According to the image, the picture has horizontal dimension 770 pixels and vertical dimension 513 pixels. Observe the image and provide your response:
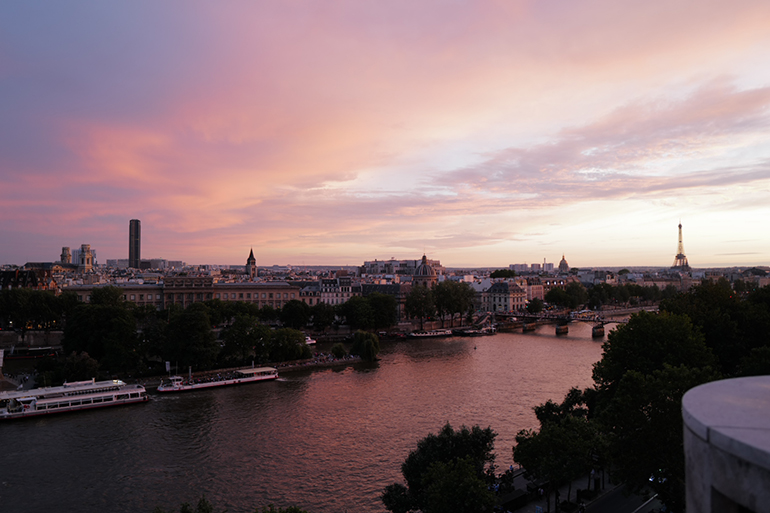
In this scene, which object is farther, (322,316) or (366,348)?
(322,316)

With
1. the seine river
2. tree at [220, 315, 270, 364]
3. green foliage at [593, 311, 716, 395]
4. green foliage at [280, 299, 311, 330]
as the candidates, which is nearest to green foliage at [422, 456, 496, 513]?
the seine river

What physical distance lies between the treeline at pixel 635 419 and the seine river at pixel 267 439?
5536 mm

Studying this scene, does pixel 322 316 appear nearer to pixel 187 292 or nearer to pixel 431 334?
pixel 431 334

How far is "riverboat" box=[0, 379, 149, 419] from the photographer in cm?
2859

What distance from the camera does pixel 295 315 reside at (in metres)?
61.1

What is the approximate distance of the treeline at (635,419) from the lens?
45.9 feet

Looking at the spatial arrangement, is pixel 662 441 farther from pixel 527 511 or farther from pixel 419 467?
pixel 419 467

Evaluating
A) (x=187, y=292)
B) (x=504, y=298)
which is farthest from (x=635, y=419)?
(x=504, y=298)

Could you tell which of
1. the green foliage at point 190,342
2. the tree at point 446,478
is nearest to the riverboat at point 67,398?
the green foliage at point 190,342

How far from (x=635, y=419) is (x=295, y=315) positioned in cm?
5004

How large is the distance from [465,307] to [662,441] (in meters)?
60.5

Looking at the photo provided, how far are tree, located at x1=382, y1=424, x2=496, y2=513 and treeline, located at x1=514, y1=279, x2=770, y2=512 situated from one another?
63.9 inches

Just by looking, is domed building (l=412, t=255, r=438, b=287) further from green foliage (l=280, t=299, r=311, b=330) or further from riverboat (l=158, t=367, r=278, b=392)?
riverboat (l=158, t=367, r=278, b=392)

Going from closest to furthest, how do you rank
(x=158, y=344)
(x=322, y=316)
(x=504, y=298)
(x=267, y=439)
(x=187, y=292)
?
(x=267, y=439), (x=158, y=344), (x=322, y=316), (x=187, y=292), (x=504, y=298)
